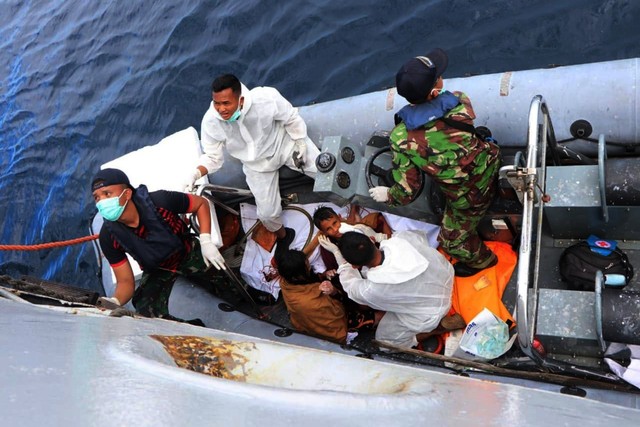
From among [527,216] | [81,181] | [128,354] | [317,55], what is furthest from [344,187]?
[81,181]

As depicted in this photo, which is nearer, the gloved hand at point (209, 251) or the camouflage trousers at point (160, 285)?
the gloved hand at point (209, 251)

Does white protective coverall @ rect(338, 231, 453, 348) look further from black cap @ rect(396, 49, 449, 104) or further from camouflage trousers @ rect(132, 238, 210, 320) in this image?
camouflage trousers @ rect(132, 238, 210, 320)

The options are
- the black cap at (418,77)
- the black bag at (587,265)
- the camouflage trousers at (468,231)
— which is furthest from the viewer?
the camouflage trousers at (468,231)

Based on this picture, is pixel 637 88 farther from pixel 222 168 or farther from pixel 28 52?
pixel 28 52

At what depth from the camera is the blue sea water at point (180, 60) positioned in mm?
4793

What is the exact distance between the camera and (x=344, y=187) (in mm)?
3486

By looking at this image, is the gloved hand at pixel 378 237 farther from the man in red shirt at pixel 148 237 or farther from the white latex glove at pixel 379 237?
the man in red shirt at pixel 148 237

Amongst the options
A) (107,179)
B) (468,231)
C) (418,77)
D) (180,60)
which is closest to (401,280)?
(468,231)

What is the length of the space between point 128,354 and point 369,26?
4673 mm

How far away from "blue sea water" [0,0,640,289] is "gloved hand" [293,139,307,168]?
5.57 feet

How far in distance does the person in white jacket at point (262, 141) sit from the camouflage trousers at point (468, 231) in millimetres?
962

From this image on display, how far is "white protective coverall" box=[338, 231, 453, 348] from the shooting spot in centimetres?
286

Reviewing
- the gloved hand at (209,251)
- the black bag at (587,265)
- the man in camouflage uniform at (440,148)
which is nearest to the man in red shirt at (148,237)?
the gloved hand at (209,251)

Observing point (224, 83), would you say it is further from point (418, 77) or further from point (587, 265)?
point (587, 265)
